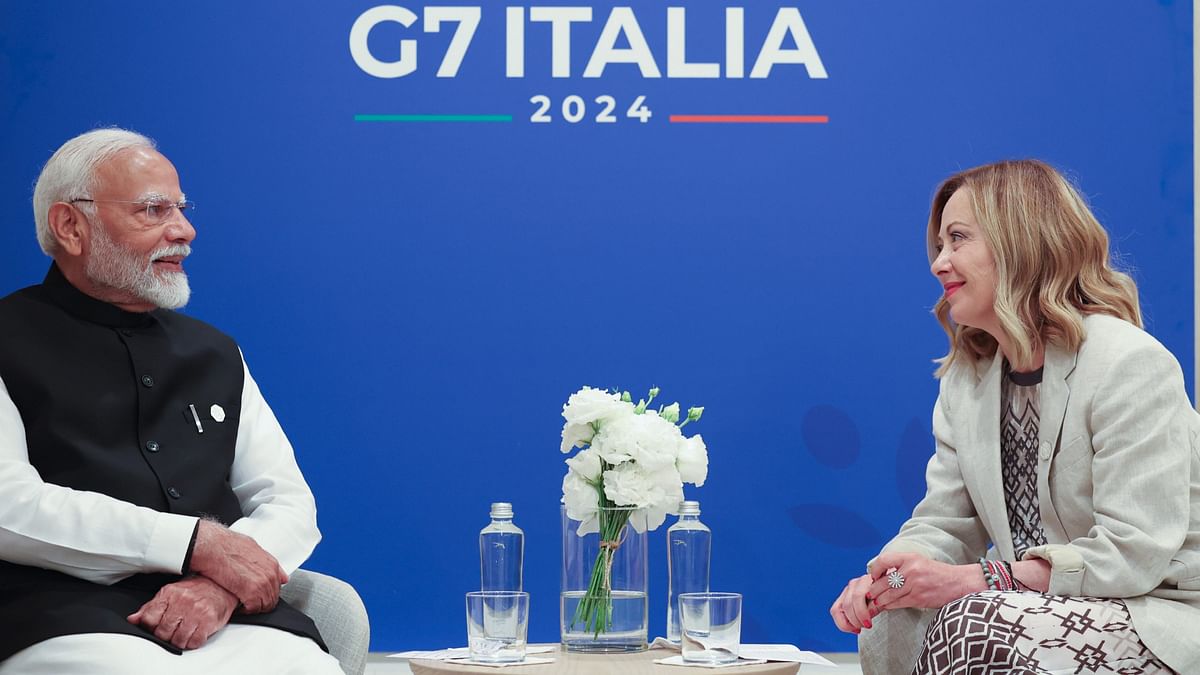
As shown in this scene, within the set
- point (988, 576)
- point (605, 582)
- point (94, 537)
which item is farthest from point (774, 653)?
point (94, 537)

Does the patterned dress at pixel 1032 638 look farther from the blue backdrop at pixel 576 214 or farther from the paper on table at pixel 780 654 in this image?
the blue backdrop at pixel 576 214

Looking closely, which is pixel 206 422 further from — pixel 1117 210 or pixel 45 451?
pixel 1117 210

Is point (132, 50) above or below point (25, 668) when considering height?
above

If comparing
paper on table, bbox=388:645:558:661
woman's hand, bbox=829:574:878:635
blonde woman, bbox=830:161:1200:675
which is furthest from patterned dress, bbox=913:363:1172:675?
paper on table, bbox=388:645:558:661

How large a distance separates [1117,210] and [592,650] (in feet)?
7.69

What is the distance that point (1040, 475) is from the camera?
248cm

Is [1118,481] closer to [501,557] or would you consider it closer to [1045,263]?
[1045,263]

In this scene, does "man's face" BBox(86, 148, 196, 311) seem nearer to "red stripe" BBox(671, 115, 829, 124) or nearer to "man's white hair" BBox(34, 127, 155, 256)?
"man's white hair" BBox(34, 127, 155, 256)

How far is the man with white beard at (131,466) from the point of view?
2342mm

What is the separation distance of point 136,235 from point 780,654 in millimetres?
1624

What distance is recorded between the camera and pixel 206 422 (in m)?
2.72

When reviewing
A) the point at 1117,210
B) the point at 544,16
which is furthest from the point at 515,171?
the point at 1117,210

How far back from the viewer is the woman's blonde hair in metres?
2.52

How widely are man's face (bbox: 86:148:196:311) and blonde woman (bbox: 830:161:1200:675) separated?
1593 millimetres
